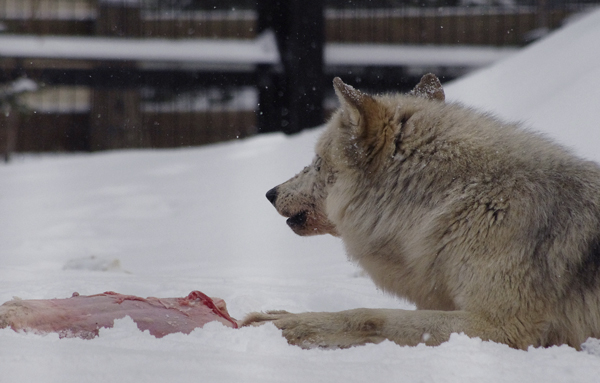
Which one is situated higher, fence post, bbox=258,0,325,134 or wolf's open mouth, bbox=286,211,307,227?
wolf's open mouth, bbox=286,211,307,227

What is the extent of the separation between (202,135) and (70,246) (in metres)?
4.38

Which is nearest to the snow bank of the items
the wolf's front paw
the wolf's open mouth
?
the wolf's open mouth

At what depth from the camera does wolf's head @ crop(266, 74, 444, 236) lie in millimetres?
2715

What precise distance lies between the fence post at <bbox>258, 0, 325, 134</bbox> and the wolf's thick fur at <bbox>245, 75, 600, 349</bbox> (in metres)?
4.66

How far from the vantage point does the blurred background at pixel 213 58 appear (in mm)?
7797

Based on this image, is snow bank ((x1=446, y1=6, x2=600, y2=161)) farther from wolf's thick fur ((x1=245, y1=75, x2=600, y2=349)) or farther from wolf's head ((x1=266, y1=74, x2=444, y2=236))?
wolf's head ((x1=266, y1=74, x2=444, y2=236))

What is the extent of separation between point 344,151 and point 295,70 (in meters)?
4.92

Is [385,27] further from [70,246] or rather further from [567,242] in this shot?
[567,242]

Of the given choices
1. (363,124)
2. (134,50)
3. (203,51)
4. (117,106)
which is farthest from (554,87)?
(117,106)

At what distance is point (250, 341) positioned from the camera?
221 centimetres

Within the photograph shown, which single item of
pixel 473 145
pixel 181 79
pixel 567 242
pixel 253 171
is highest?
pixel 473 145

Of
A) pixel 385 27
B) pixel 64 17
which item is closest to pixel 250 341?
pixel 385 27

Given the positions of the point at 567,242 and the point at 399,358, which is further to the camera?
the point at 567,242

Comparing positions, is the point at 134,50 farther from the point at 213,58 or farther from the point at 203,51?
the point at 213,58
